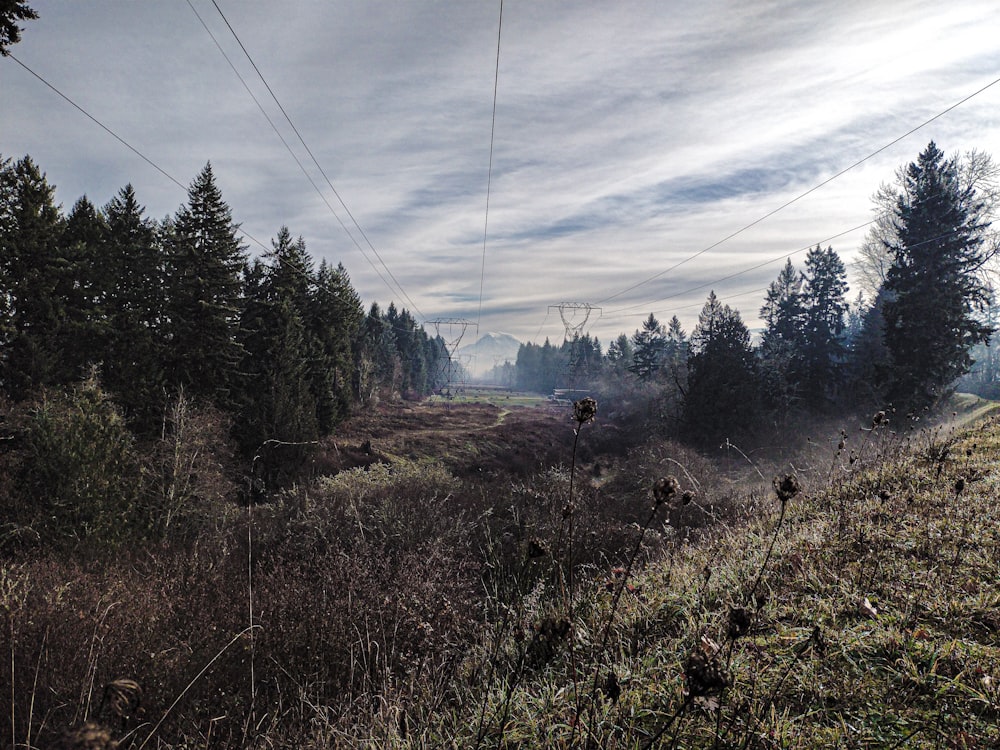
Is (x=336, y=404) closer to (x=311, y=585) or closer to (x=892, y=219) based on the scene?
(x=311, y=585)

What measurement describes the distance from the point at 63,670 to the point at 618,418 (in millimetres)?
46841

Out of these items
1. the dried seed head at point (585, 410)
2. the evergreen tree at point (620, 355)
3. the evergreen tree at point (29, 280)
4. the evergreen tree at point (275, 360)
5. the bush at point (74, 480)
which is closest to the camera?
the dried seed head at point (585, 410)

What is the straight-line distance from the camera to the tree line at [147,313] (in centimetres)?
2097

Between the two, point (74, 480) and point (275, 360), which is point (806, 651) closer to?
point (74, 480)

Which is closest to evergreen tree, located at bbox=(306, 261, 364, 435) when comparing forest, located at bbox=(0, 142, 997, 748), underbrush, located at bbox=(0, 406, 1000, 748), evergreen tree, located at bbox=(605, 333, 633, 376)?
forest, located at bbox=(0, 142, 997, 748)

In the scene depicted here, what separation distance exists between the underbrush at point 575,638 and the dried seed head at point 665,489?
0.01 metres

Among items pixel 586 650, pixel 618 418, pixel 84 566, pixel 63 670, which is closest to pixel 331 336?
pixel 84 566

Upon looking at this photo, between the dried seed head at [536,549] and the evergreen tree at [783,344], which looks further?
the evergreen tree at [783,344]

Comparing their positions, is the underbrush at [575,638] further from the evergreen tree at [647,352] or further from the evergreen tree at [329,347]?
the evergreen tree at [647,352]

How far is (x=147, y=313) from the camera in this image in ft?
81.0

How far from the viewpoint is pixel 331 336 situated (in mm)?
37438

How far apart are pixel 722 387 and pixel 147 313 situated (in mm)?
35836

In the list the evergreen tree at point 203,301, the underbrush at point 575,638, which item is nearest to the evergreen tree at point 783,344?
the underbrush at point 575,638

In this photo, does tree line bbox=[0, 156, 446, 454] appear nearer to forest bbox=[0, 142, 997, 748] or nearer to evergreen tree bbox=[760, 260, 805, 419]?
forest bbox=[0, 142, 997, 748]
